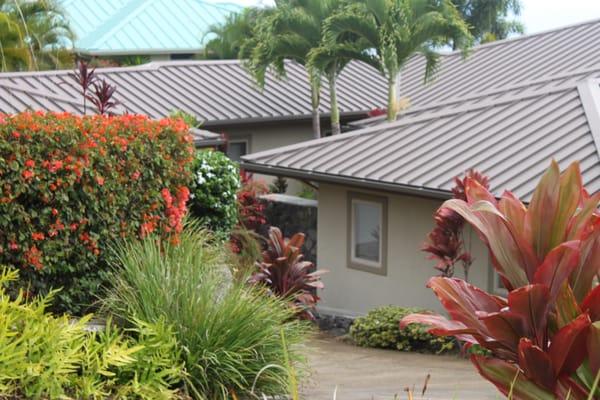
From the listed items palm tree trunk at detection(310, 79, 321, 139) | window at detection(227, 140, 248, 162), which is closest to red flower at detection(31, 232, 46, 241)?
palm tree trunk at detection(310, 79, 321, 139)

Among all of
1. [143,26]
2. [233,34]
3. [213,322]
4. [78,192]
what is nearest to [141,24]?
[143,26]

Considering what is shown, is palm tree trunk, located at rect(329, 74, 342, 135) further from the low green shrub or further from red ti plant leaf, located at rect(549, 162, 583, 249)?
red ti plant leaf, located at rect(549, 162, 583, 249)

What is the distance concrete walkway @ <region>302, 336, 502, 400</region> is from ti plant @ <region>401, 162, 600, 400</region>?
147 centimetres

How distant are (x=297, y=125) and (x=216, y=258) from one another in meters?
19.0

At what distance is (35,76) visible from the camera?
2489cm

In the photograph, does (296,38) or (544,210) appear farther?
(296,38)

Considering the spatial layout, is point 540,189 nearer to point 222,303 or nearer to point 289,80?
point 222,303

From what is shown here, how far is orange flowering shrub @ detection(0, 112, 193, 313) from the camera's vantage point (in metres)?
9.38

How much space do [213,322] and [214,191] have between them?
7.61m

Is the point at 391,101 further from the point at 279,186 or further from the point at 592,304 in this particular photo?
the point at 592,304

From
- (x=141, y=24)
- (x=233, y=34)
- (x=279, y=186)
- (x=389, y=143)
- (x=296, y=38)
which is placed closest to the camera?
(x=389, y=143)

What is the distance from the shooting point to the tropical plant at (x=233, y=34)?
36.5 metres

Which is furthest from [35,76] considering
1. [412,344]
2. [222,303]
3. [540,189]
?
[540,189]

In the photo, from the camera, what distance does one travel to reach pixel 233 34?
39156 mm
